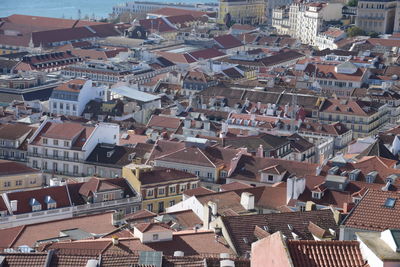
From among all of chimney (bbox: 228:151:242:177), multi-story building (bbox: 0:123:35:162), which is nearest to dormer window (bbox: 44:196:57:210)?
chimney (bbox: 228:151:242:177)

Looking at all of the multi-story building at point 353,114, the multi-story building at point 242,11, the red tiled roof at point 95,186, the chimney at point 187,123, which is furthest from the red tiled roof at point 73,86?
the multi-story building at point 242,11

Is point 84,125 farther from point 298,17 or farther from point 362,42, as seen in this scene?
point 298,17

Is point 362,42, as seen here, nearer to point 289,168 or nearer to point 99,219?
point 289,168

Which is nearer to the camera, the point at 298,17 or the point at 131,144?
the point at 131,144

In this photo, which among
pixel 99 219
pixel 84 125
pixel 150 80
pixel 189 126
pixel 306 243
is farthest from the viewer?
pixel 150 80

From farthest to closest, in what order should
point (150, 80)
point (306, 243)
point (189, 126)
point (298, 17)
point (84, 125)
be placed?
point (298, 17) < point (150, 80) < point (189, 126) < point (84, 125) < point (306, 243)

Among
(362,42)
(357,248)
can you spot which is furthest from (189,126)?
(362,42)

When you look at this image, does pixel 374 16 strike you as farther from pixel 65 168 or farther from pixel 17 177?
pixel 17 177

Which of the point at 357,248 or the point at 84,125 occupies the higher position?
the point at 357,248
